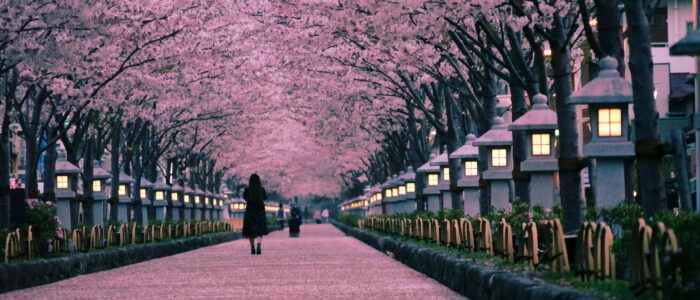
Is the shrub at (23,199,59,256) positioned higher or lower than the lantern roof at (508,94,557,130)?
lower

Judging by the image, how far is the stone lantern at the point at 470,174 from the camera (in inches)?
1209

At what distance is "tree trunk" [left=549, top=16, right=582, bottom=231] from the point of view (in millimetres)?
18625

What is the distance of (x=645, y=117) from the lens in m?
13.6

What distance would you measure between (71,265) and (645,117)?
1246 centimetres

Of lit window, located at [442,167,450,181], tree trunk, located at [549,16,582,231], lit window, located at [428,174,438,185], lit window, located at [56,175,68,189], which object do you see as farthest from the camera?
lit window, located at [428,174,438,185]

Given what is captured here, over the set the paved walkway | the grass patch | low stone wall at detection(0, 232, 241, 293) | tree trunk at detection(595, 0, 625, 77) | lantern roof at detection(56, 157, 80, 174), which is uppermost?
tree trunk at detection(595, 0, 625, 77)

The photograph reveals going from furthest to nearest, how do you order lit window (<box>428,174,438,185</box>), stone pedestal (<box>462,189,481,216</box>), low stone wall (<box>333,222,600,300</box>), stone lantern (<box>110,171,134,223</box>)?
stone lantern (<box>110,171,134,223</box>), lit window (<box>428,174,438,185</box>), stone pedestal (<box>462,189,481,216</box>), low stone wall (<box>333,222,600,300</box>)

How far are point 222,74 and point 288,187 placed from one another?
360 feet

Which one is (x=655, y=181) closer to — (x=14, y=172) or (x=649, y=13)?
(x=649, y=13)

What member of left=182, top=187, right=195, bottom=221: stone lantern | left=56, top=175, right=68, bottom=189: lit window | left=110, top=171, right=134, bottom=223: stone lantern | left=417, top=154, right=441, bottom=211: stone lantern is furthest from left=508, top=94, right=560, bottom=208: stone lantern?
left=182, top=187, right=195, bottom=221: stone lantern

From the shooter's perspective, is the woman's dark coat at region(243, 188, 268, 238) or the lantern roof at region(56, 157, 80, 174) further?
the lantern roof at region(56, 157, 80, 174)

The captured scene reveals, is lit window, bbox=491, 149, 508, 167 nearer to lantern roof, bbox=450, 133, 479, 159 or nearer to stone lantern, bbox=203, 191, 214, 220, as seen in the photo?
lantern roof, bbox=450, 133, 479, 159

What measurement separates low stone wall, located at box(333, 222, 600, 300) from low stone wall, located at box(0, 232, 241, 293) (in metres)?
6.52

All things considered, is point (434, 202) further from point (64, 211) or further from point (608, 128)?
point (608, 128)
